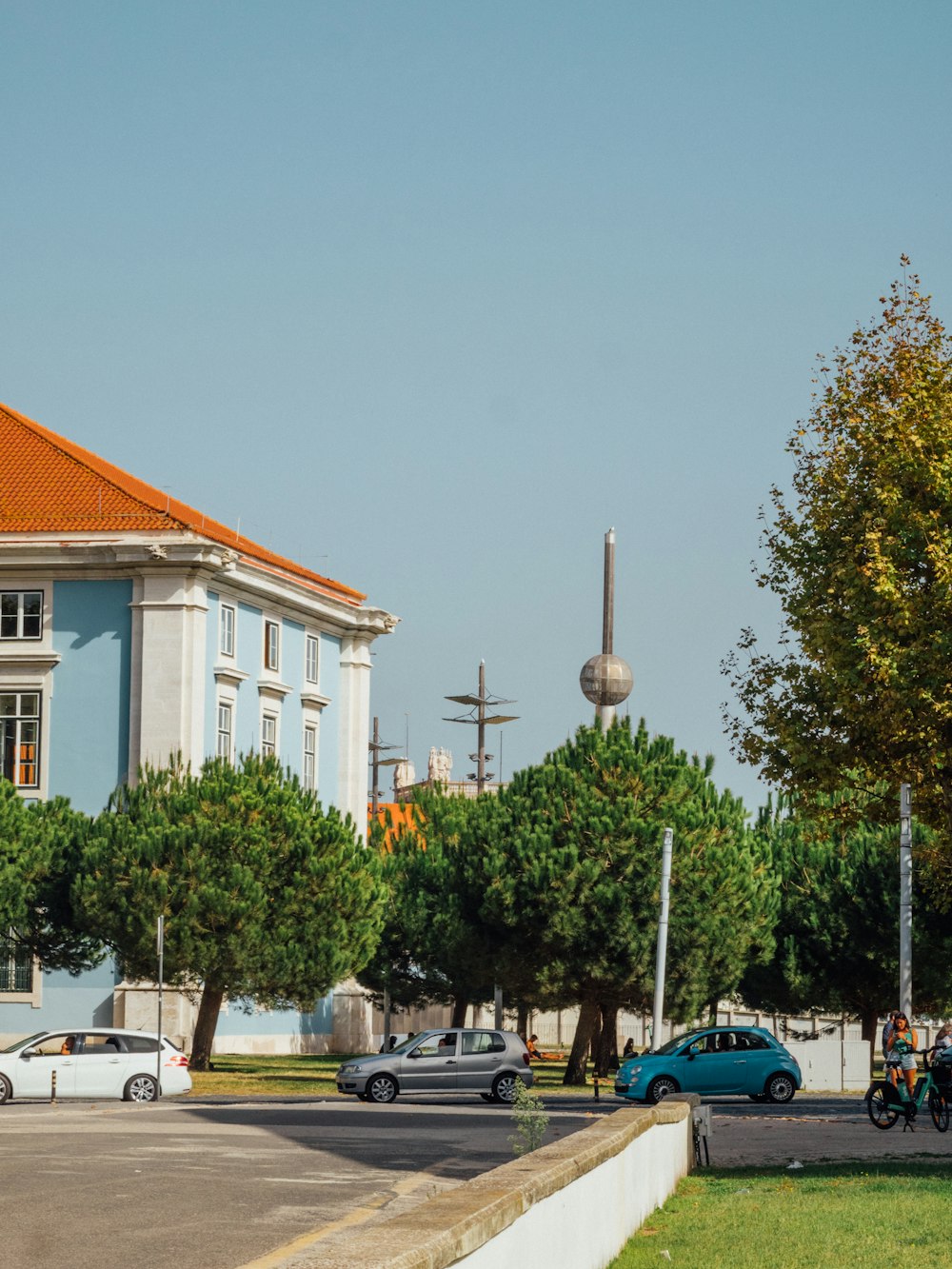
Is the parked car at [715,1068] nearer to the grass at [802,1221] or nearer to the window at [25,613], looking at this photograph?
the grass at [802,1221]

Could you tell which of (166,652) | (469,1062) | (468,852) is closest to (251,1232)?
(469,1062)

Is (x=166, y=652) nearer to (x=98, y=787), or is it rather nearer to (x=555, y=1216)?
(x=98, y=787)

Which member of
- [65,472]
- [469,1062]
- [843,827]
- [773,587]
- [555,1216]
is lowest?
[469,1062]

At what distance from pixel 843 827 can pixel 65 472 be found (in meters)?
37.8

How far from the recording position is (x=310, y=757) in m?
64.5

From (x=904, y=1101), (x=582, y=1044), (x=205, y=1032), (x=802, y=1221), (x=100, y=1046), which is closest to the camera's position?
(x=802, y=1221)

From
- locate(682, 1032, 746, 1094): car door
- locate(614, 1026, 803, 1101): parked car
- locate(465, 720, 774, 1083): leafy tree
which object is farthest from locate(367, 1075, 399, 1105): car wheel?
locate(465, 720, 774, 1083): leafy tree

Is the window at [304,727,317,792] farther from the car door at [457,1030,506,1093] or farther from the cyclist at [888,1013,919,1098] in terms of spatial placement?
the cyclist at [888,1013,919,1098]

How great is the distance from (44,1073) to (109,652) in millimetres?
22644

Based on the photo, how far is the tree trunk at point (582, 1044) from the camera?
4953 centimetres

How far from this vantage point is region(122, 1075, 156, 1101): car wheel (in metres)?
35.6

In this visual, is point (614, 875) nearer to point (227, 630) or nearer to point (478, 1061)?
point (478, 1061)

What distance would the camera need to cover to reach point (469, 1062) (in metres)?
38.1

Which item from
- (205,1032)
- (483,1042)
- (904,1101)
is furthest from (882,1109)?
(205,1032)
